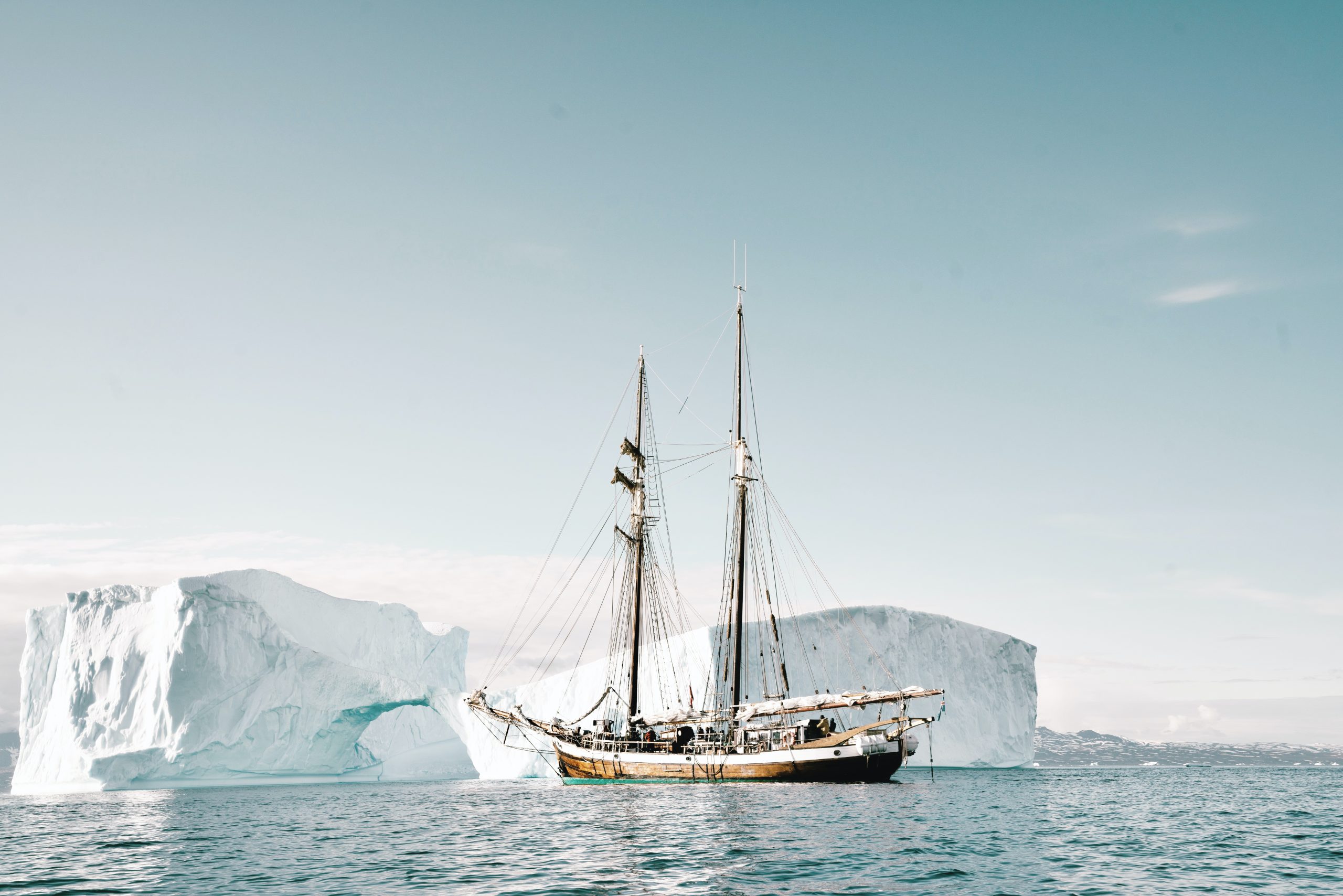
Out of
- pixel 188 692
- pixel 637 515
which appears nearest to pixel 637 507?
pixel 637 515

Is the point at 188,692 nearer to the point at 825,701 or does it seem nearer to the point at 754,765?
the point at 754,765

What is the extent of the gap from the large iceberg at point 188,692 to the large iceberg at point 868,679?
6834 millimetres

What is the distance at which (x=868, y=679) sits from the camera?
205 feet

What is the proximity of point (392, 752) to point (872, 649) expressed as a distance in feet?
137

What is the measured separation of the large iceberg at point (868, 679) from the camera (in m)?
59.0

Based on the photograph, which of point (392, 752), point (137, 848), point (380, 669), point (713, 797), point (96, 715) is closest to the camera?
point (137, 848)

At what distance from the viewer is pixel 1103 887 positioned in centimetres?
1456

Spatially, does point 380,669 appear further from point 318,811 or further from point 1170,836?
point 1170,836

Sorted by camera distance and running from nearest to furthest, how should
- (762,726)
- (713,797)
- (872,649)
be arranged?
1. (713,797)
2. (762,726)
3. (872,649)

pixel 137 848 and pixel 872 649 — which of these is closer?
pixel 137 848

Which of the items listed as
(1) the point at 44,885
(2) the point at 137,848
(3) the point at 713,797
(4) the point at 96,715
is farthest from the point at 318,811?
(4) the point at 96,715

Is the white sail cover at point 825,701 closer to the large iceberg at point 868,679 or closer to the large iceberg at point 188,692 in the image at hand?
the large iceberg at point 868,679

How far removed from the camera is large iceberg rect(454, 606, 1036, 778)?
59.0 meters

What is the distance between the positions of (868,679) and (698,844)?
1787 inches
